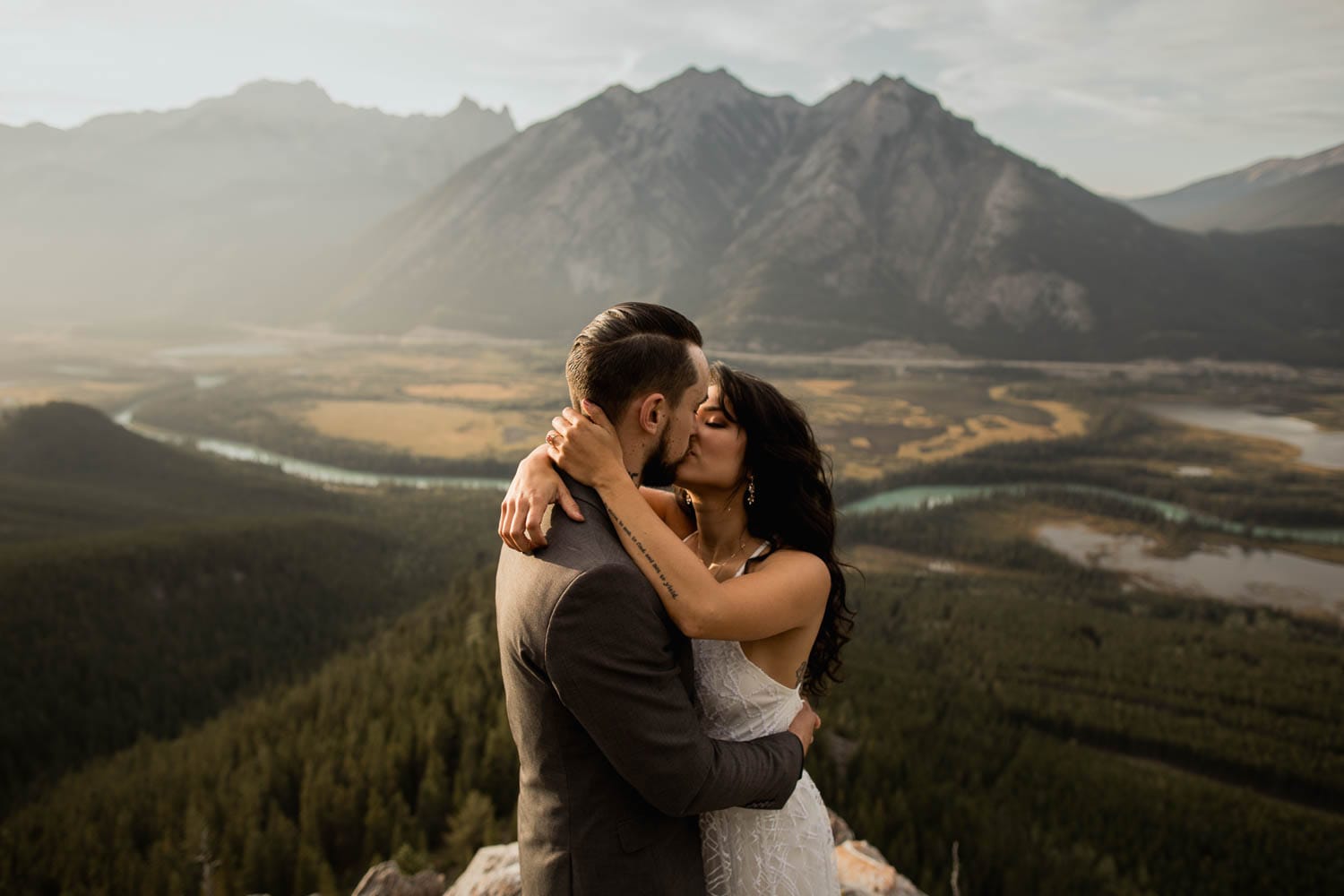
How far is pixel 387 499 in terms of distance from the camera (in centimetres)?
8088

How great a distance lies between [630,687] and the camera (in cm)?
267

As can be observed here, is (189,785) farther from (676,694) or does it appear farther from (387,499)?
(387,499)

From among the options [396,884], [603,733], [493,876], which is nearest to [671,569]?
[603,733]

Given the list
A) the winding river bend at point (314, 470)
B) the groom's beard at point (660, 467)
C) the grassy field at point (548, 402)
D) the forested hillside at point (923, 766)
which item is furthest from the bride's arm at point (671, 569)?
the grassy field at point (548, 402)

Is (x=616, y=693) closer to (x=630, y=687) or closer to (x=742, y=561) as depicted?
(x=630, y=687)

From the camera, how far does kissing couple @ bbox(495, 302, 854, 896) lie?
271 centimetres

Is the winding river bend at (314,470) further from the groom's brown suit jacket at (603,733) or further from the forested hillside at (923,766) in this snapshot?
the groom's brown suit jacket at (603,733)

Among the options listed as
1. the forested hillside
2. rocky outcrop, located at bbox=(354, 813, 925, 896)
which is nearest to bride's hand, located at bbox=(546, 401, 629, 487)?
rocky outcrop, located at bbox=(354, 813, 925, 896)

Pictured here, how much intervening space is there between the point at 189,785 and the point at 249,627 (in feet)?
83.0

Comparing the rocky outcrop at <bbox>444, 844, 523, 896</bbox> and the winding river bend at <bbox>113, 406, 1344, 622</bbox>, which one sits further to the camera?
the winding river bend at <bbox>113, 406, 1344, 622</bbox>

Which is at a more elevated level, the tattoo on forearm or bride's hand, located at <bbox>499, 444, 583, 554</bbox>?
bride's hand, located at <bbox>499, 444, 583, 554</bbox>

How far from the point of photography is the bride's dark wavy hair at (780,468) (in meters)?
3.79

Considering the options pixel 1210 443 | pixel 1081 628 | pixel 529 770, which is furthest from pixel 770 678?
pixel 1210 443

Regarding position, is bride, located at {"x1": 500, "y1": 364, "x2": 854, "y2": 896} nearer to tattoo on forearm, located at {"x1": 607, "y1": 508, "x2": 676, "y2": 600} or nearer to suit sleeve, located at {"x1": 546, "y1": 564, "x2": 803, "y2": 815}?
tattoo on forearm, located at {"x1": 607, "y1": 508, "x2": 676, "y2": 600}
